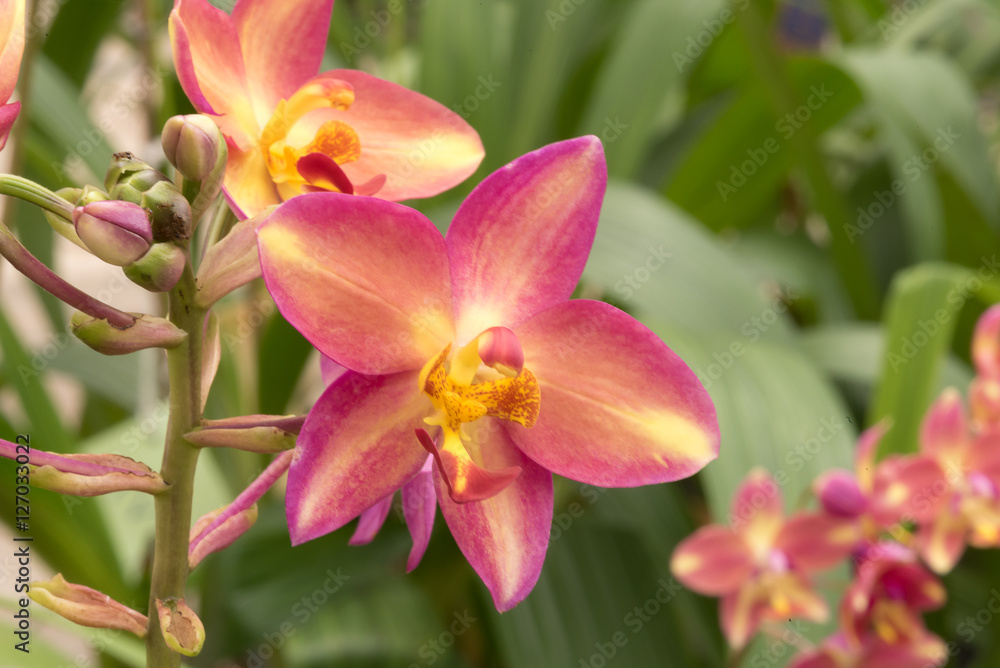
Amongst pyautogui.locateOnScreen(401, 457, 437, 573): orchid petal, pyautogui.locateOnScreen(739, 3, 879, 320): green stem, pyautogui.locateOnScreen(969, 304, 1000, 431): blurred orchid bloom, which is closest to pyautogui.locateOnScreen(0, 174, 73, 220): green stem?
pyautogui.locateOnScreen(401, 457, 437, 573): orchid petal

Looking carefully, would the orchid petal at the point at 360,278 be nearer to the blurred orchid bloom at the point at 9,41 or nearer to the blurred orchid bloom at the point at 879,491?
the blurred orchid bloom at the point at 9,41

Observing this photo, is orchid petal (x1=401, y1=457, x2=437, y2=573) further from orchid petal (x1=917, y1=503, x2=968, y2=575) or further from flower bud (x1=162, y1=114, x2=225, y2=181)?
orchid petal (x1=917, y1=503, x2=968, y2=575)

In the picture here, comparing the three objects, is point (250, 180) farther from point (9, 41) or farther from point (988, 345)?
point (988, 345)

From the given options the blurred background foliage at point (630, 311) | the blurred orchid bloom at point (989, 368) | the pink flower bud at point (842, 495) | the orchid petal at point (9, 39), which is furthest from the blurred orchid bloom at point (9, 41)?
the blurred orchid bloom at point (989, 368)

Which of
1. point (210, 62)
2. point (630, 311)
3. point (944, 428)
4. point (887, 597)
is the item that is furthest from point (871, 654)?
point (210, 62)

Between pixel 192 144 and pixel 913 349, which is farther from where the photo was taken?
pixel 913 349

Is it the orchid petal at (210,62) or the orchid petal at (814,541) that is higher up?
the orchid petal at (210,62)

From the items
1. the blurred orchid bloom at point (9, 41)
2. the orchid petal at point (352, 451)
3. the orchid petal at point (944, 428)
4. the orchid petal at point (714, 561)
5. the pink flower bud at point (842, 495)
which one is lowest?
the orchid petal at point (714, 561)
